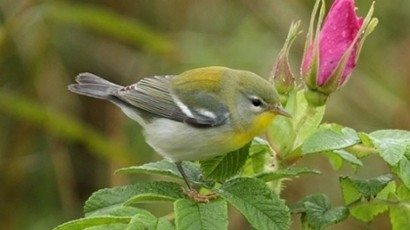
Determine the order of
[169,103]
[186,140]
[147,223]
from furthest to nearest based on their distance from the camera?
1. [169,103]
2. [186,140]
3. [147,223]

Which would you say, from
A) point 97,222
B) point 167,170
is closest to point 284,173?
point 167,170

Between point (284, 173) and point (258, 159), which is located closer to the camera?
point (284, 173)

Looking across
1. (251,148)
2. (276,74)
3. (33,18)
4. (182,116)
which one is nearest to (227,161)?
(251,148)

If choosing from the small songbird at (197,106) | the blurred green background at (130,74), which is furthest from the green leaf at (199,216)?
the blurred green background at (130,74)

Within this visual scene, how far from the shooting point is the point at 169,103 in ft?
8.82

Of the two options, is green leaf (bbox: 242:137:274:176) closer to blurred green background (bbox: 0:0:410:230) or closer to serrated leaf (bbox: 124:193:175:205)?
serrated leaf (bbox: 124:193:175:205)

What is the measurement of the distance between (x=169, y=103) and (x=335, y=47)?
75 cm

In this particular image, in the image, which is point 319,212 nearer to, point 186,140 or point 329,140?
point 329,140

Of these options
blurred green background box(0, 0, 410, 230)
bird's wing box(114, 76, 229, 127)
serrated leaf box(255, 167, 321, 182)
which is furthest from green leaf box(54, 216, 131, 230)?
blurred green background box(0, 0, 410, 230)

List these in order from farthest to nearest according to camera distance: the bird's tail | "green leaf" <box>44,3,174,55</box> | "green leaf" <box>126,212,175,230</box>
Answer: "green leaf" <box>44,3,174,55</box>
the bird's tail
"green leaf" <box>126,212,175,230</box>

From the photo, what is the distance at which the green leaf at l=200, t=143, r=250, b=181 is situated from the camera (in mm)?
2129

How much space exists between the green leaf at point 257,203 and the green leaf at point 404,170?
0.25 meters

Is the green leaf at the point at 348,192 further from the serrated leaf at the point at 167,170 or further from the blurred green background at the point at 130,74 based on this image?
the blurred green background at the point at 130,74

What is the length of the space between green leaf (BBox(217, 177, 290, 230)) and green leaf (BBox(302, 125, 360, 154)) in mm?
126
